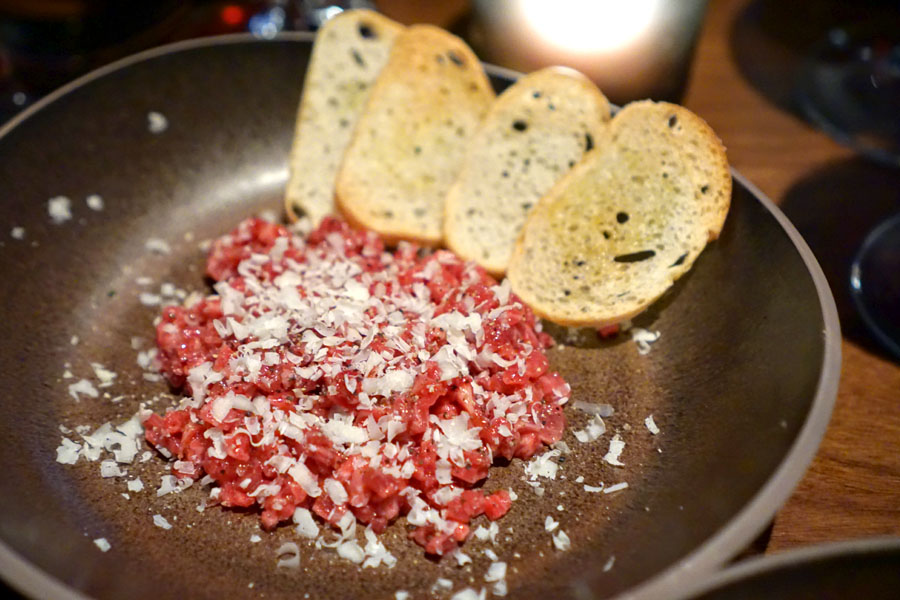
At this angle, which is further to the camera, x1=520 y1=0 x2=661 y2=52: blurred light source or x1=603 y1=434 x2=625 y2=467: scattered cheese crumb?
x1=520 y1=0 x2=661 y2=52: blurred light source

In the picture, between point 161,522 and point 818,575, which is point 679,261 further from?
point 161,522

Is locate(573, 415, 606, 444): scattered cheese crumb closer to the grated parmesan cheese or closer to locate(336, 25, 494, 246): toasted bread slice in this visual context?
locate(336, 25, 494, 246): toasted bread slice

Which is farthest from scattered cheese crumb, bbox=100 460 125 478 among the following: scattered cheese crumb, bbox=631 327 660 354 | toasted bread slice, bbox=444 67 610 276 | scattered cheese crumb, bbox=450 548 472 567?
scattered cheese crumb, bbox=631 327 660 354

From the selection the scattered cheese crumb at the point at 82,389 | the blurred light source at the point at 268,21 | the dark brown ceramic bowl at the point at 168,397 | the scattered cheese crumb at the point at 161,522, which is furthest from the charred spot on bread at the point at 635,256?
the blurred light source at the point at 268,21

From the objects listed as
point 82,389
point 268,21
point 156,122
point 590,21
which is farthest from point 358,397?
point 268,21

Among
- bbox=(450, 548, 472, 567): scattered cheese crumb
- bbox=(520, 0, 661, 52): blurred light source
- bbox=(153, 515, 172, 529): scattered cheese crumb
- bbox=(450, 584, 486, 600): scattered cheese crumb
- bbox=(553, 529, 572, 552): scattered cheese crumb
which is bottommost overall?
bbox=(153, 515, 172, 529): scattered cheese crumb

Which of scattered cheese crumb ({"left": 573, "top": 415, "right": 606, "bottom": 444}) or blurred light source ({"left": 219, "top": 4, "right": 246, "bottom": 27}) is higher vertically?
blurred light source ({"left": 219, "top": 4, "right": 246, "bottom": 27})
